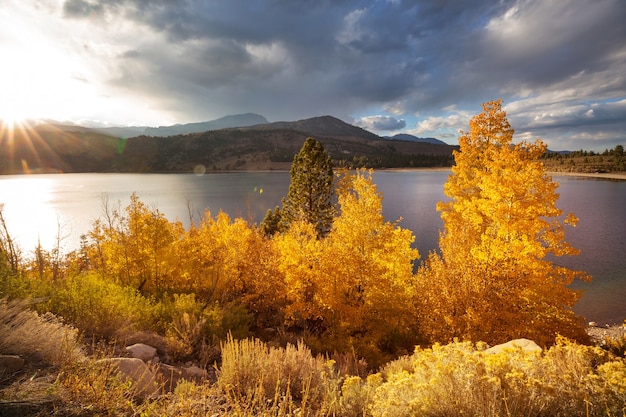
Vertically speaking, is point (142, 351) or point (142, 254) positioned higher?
point (142, 351)

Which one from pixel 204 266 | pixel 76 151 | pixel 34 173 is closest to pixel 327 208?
pixel 204 266

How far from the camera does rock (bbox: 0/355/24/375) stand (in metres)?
4.43

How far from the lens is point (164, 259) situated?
1761 centimetres

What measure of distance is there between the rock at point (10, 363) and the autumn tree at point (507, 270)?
1249cm

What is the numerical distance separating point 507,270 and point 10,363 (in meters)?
15.0

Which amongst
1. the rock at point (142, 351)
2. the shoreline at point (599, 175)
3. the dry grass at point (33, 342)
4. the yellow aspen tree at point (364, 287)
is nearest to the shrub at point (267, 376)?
the dry grass at point (33, 342)

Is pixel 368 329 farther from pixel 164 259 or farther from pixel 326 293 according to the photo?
pixel 164 259

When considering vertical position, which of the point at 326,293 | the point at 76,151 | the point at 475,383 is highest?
the point at 76,151

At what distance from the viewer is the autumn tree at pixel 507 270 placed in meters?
12.5

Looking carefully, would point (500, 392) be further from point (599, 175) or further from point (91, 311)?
point (599, 175)

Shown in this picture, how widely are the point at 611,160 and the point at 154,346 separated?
200m

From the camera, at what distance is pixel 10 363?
14.8 feet

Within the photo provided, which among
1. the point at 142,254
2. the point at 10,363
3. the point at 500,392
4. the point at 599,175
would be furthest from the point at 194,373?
the point at 599,175

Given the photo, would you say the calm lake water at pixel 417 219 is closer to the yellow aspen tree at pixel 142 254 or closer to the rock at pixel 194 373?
the yellow aspen tree at pixel 142 254
